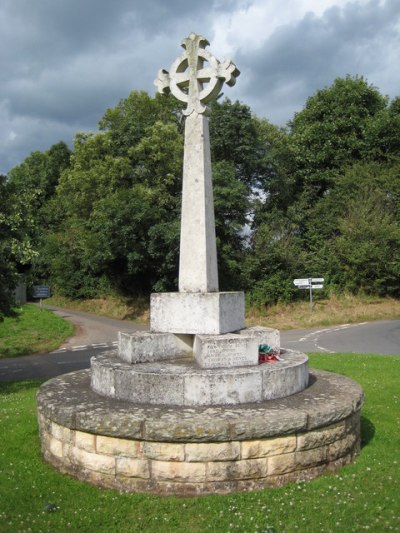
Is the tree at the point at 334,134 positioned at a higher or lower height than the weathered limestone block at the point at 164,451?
higher

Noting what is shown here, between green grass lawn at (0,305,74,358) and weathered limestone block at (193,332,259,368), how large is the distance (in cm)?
1175

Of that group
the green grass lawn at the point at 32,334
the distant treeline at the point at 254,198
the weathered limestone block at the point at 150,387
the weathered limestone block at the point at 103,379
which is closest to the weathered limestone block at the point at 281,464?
the weathered limestone block at the point at 150,387

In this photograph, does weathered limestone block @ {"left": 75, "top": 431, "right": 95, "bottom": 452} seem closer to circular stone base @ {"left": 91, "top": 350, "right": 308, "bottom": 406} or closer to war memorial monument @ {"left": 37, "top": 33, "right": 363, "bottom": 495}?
war memorial monument @ {"left": 37, "top": 33, "right": 363, "bottom": 495}

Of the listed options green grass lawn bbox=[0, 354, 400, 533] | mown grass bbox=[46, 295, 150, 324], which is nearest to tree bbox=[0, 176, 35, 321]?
green grass lawn bbox=[0, 354, 400, 533]

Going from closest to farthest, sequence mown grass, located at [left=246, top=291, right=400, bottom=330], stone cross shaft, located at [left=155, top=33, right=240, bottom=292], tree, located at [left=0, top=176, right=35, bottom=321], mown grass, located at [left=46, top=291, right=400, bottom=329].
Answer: stone cross shaft, located at [left=155, top=33, right=240, bottom=292] < tree, located at [left=0, top=176, right=35, bottom=321] < mown grass, located at [left=246, top=291, right=400, bottom=330] < mown grass, located at [left=46, top=291, right=400, bottom=329]

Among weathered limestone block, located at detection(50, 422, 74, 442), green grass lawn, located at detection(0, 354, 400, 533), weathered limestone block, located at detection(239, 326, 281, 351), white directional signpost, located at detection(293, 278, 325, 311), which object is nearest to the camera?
green grass lawn, located at detection(0, 354, 400, 533)

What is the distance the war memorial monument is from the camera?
452 centimetres

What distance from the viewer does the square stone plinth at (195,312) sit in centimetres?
580

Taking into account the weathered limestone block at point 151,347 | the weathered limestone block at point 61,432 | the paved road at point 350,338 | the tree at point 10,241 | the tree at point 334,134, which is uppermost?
the tree at point 334,134

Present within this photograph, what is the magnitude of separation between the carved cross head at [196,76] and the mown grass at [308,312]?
1643 cm

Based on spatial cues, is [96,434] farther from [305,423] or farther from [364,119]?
[364,119]

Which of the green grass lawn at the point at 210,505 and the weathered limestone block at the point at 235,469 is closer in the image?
the green grass lawn at the point at 210,505

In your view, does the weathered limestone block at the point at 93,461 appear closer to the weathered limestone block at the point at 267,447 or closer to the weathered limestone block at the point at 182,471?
the weathered limestone block at the point at 182,471

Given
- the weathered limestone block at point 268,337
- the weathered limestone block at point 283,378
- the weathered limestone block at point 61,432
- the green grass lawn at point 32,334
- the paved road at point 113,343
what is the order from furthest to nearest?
the green grass lawn at point 32,334 → the paved road at point 113,343 → the weathered limestone block at point 268,337 → the weathered limestone block at point 283,378 → the weathered limestone block at point 61,432
